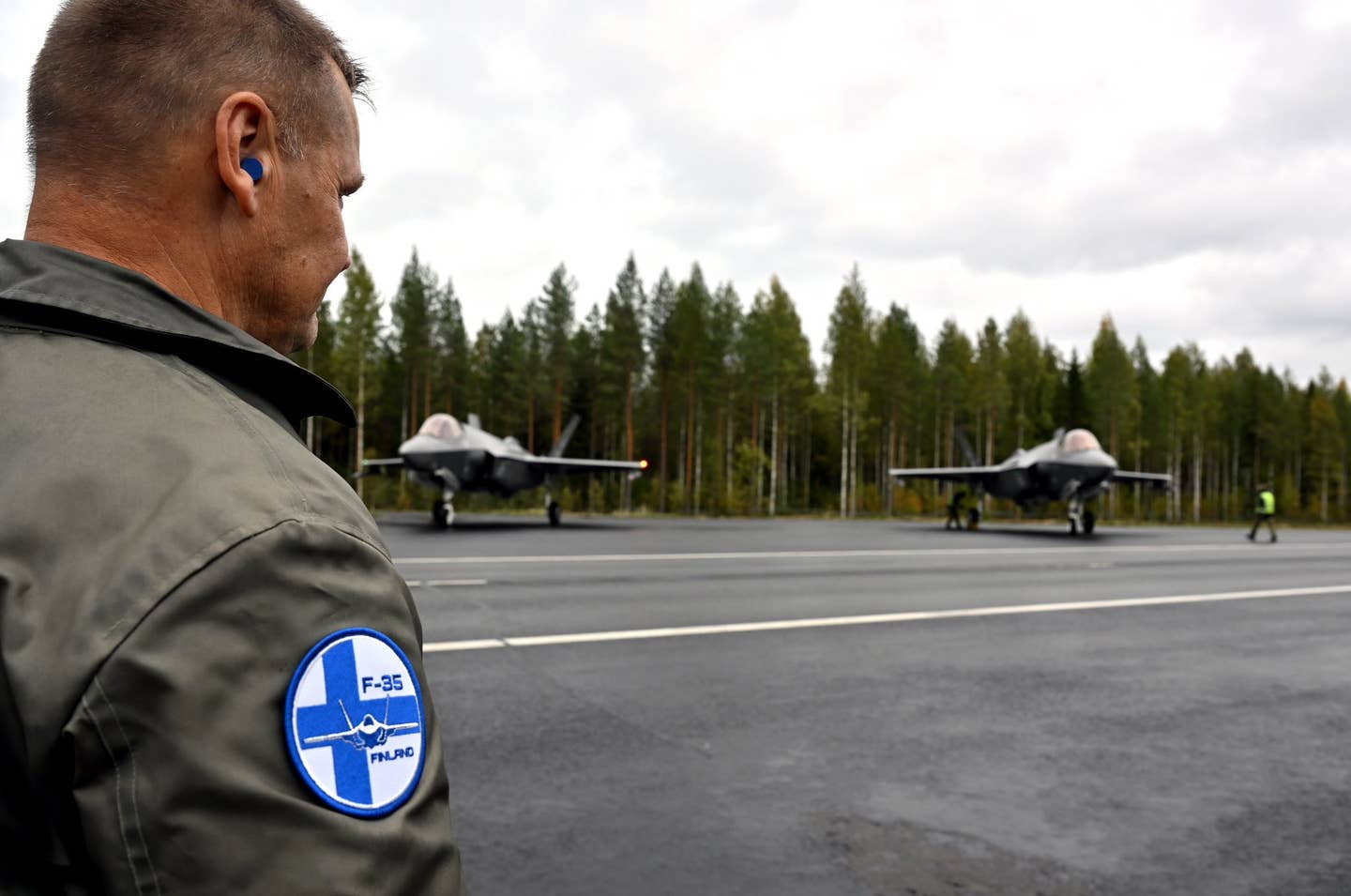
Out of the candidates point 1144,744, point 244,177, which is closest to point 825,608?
point 1144,744

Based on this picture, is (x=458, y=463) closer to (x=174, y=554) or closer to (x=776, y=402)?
(x=174, y=554)

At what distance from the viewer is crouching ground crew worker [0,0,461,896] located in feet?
2.77

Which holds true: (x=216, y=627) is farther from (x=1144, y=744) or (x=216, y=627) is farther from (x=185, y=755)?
(x=1144, y=744)

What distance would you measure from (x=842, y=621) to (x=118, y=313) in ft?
29.4

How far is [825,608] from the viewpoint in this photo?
34.1 feet

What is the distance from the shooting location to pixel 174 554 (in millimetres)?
902

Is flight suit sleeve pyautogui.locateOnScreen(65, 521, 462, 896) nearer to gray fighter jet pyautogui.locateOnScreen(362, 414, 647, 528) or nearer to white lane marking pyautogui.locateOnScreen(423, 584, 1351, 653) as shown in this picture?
white lane marking pyautogui.locateOnScreen(423, 584, 1351, 653)

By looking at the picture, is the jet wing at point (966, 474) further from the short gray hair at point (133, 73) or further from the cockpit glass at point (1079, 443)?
the short gray hair at point (133, 73)

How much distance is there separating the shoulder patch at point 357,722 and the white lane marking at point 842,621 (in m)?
6.76

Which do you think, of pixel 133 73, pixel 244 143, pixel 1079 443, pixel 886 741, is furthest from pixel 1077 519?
pixel 133 73

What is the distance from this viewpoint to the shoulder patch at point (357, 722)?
0.90 meters

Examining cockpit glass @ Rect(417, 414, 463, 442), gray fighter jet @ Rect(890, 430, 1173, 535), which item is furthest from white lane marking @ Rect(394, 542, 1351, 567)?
cockpit glass @ Rect(417, 414, 463, 442)

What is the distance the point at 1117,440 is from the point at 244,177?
80.7 m

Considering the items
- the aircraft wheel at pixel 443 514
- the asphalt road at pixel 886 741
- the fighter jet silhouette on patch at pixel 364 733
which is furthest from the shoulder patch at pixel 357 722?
the aircraft wheel at pixel 443 514
